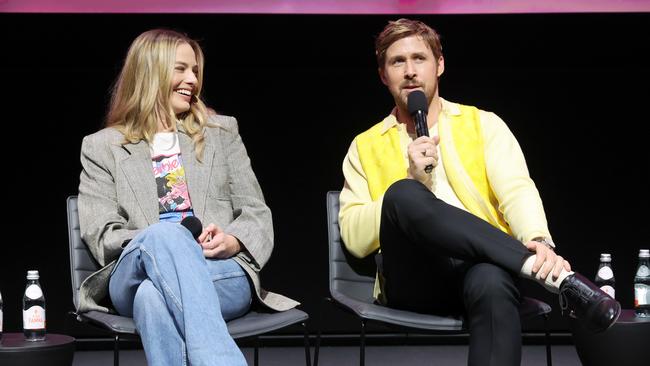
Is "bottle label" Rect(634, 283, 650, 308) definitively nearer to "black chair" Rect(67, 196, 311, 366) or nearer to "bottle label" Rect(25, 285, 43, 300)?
"black chair" Rect(67, 196, 311, 366)

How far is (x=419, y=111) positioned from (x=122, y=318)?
998 millimetres

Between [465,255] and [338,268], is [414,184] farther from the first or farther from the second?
[338,268]

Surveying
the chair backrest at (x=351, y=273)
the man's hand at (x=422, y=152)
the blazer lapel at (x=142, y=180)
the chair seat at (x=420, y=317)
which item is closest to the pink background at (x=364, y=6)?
the blazer lapel at (x=142, y=180)

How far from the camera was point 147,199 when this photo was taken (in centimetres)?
294

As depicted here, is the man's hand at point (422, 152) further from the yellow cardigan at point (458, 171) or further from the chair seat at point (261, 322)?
the chair seat at point (261, 322)

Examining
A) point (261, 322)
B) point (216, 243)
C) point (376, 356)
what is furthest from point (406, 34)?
point (376, 356)

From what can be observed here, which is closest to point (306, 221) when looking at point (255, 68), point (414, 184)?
point (255, 68)

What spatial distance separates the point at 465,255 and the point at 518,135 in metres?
2.11

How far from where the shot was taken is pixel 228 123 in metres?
3.18

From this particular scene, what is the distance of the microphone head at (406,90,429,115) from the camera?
284cm

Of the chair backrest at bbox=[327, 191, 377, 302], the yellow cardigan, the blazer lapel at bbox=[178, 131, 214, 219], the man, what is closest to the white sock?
the man

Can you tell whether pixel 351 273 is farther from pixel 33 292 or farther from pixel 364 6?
pixel 364 6

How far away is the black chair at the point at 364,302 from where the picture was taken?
270 centimetres

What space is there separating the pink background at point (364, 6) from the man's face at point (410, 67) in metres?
0.88
